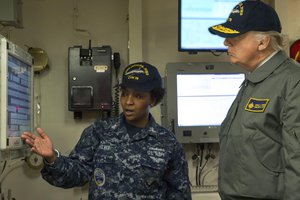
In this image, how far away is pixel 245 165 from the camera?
4.44 ft

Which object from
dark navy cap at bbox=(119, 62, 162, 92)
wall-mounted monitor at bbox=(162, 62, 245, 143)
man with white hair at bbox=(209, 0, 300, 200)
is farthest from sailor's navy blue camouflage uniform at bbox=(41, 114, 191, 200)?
wall-mounted monitor at bbox=(162, 62, 245, 143)

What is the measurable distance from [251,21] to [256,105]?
13.6 inches

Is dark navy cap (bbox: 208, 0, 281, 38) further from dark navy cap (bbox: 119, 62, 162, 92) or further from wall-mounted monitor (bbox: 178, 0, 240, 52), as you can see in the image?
wall-mounted monitor (bbox: 178, 0, 240, 52)

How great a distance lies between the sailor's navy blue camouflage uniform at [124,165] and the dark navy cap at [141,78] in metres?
0.20

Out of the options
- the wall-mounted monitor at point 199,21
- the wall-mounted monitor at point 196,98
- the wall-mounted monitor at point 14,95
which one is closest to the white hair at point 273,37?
the wall-mounted monitor at point 14,95

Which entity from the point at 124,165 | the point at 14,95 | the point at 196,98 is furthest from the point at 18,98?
the point at 196,98

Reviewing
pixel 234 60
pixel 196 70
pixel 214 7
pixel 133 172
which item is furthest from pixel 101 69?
pixel 234 60

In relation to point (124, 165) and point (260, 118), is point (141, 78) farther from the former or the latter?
point (260, 118)

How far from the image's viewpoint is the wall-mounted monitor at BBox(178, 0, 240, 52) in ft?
9.06

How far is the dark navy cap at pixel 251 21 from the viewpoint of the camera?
1427mm

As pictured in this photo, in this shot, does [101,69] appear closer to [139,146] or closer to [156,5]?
[156,5]

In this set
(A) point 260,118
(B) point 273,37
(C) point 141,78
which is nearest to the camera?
(A) point 260,118

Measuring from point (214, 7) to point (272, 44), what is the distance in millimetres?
1461

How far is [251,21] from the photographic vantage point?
144 cm
